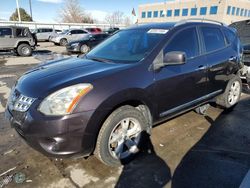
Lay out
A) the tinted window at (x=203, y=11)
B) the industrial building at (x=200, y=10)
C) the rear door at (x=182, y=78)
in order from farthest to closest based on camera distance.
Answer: the tinted window at (x=203, y=11)
the industrial building at (x=200, y=10)
the rear door at (x=182, y=78)

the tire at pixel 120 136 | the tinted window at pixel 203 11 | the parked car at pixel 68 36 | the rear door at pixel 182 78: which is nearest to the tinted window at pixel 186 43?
the rear door at pixel 182 78

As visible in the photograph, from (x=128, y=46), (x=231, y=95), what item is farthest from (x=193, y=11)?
(x=128, y=46)

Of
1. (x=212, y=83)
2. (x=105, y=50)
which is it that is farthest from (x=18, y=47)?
(x=212, y=83)

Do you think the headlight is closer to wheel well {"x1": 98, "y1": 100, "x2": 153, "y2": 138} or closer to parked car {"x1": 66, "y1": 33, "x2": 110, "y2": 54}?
wheel well {"x1": 98, "y1": 100, "x2": 153, "y2": 138}

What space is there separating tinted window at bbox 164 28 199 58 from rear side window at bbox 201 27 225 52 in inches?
12.3

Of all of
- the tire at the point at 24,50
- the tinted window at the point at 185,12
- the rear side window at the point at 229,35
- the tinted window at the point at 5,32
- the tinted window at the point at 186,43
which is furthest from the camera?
the tinted window at the point at 185,12

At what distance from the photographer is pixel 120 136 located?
9.44 feet

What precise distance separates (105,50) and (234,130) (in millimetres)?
2643

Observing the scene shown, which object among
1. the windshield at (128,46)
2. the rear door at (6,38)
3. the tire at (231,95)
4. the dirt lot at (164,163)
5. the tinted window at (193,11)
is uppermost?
the tinted window at (193,11)

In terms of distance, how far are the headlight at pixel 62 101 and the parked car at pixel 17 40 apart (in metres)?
13.8

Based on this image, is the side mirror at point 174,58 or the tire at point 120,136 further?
the side mirror at point 174,58

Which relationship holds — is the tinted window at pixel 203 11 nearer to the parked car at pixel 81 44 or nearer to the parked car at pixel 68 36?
the parked car at pixel 68 36

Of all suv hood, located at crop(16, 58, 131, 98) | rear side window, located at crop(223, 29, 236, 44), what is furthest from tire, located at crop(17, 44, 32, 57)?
rear side window, located at crop(223, 29, 236, 44)

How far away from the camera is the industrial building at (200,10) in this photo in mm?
46000
